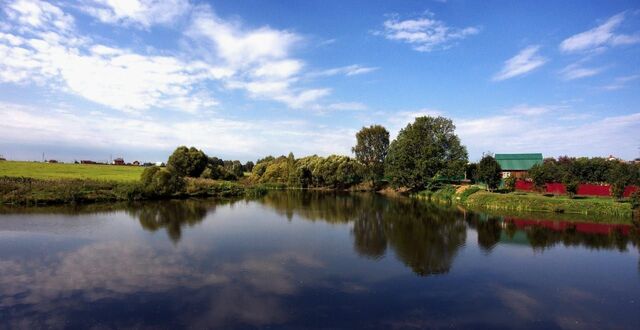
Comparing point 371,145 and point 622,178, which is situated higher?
point 371,145

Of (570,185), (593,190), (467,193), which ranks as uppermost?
(570,185)

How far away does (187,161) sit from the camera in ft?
223

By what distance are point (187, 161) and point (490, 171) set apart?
51.9 m

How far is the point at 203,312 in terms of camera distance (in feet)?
40.1

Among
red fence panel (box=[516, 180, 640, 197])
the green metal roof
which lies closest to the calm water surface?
red fence panel (box=[516, 180, 640, 197])

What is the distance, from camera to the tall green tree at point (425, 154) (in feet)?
205

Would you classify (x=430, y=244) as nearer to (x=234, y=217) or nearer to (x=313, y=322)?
(x=313, y=322)

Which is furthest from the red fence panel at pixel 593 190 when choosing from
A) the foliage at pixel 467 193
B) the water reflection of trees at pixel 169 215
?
the water reflection of trees at pixel 169 215

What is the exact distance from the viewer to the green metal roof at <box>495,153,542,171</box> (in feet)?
257

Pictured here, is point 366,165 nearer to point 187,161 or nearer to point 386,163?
point 386,163

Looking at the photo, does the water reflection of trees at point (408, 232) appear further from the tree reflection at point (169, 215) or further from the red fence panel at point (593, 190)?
the red fence panel at point (593, 190)

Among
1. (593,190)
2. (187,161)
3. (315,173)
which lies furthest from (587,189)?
(187,161)

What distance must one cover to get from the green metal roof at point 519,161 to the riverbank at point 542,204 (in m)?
31.4

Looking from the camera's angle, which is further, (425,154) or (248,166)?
(248,166)
